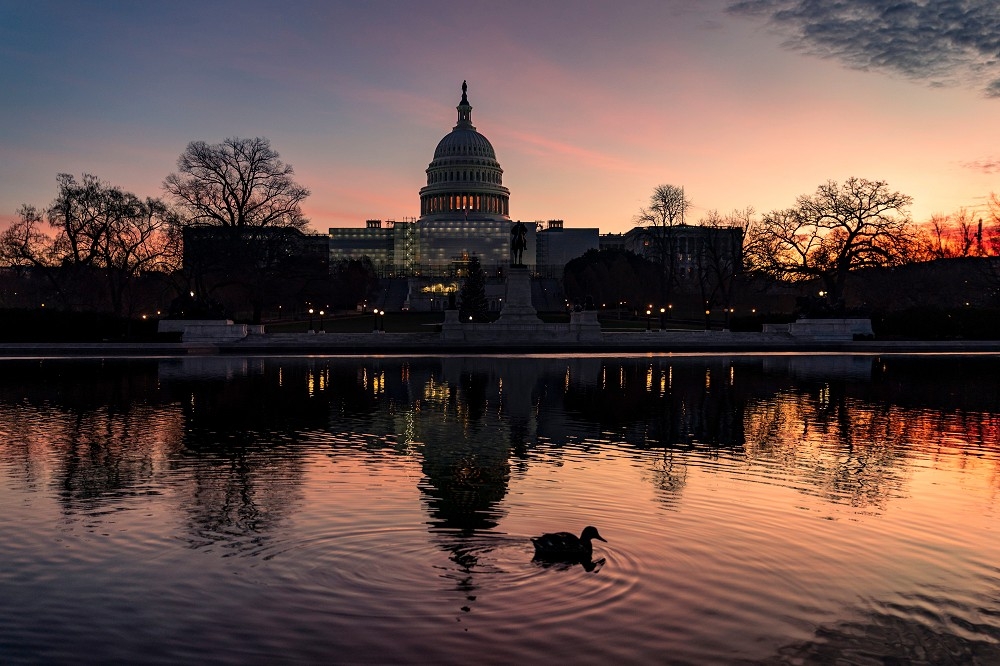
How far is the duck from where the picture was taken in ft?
32.4

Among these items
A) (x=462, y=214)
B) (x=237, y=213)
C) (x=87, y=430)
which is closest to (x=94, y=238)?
(x=237, y=213)

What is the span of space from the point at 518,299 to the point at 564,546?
172 feet

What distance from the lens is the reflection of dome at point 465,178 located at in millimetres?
168000

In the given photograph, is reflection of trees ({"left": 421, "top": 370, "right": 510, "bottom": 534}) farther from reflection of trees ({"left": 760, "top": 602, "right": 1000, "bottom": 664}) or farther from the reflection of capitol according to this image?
reflection of trees ({"left": 760, "top": 602, "right": 1000, "bottom": 664})

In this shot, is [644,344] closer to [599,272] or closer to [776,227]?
[776,227]

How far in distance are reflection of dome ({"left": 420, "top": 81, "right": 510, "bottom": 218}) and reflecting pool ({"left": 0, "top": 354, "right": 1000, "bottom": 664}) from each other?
147379mm

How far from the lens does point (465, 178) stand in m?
169

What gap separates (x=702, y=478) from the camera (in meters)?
14.4

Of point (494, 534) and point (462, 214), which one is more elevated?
point (462, 214)

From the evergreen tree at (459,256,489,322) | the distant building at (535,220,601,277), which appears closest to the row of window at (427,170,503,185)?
the distant building at (535,220,601,277)

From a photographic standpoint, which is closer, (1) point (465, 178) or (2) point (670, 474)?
(2) point (670, 474)

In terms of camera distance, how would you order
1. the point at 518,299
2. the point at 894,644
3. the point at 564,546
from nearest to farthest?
the point at 894,644 → the point at 564,546 → the point at 518,299

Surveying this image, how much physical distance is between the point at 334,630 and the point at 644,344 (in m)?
45.7

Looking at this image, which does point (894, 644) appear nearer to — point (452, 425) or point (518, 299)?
point (452, 425)
